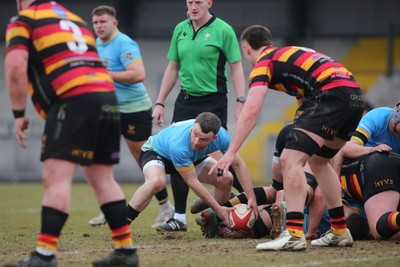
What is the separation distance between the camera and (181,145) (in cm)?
756

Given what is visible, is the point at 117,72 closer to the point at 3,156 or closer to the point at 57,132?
the point at 57,132

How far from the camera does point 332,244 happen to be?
272 inches

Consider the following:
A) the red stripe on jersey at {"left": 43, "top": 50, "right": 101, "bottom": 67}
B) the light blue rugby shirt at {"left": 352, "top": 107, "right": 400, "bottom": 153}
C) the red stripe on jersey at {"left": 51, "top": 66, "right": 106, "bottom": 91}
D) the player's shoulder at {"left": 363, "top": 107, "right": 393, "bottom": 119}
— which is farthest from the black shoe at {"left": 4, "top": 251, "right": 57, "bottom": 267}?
the player's shoulder at {"left": 363, "top": 107, "right": 393, "bottom": 119}

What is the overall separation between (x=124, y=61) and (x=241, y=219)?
8.21 ft

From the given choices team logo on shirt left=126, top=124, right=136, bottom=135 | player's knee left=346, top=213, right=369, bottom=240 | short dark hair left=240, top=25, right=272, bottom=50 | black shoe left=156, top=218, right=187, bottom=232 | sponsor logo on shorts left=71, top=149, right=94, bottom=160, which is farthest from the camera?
team logo on shirt left=126, top=124, right=136, bottom=135

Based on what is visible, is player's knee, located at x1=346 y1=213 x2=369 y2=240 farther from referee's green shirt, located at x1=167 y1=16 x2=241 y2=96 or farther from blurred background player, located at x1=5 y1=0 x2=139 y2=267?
blurred background player, located at x1=5 y1=0 x2=139 y2=267

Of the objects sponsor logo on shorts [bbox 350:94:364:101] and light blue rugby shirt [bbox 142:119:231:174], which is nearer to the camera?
sponsor logo on shorts [bbox 350:94:364:101]

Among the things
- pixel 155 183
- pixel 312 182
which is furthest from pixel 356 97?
pixel 155 183

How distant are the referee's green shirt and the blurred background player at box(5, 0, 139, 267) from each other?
318cm

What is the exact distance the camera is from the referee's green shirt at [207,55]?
8844 mm

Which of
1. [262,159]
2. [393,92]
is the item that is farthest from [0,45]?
[393,92]

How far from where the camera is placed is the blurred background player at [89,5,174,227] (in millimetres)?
9062

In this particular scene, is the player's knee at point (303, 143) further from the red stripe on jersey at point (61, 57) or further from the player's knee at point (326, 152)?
the red stripe on jersey at point (61, 57)

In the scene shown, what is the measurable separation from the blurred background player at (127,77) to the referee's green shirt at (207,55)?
568mm
